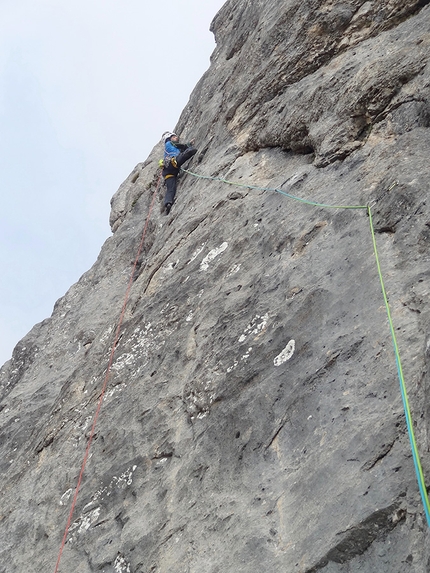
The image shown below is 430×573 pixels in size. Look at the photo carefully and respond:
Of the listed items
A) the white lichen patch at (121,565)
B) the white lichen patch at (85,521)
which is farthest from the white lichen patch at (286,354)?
the white lichen patch at (85,521)

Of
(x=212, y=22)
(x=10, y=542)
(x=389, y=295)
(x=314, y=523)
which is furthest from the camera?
(x=212, y=22)

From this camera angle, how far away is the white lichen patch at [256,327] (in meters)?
6.73

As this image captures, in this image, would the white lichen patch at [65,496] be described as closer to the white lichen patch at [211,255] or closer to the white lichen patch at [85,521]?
the white lichen patch at [85,521]

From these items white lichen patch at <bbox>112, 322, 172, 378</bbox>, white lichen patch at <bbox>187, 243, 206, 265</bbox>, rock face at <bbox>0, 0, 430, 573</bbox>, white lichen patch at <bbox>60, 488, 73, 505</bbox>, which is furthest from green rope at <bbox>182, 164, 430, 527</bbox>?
white lichen patch at <bbox>60, 488, 73, 505</bbox>

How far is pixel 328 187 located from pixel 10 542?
6040mm

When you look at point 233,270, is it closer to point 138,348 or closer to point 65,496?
point 138,348

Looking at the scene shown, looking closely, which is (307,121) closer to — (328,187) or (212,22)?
(328,187)

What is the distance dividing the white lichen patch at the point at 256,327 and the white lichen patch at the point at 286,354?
0.48m

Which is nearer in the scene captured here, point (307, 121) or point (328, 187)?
point (328, 187)

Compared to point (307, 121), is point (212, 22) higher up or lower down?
higher up

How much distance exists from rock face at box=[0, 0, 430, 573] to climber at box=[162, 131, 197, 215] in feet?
2.38

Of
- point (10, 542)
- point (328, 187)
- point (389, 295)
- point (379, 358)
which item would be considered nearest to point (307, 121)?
point (328, 187)

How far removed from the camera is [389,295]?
5785 millimetres

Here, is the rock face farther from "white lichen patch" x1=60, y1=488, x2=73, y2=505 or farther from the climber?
the climber
